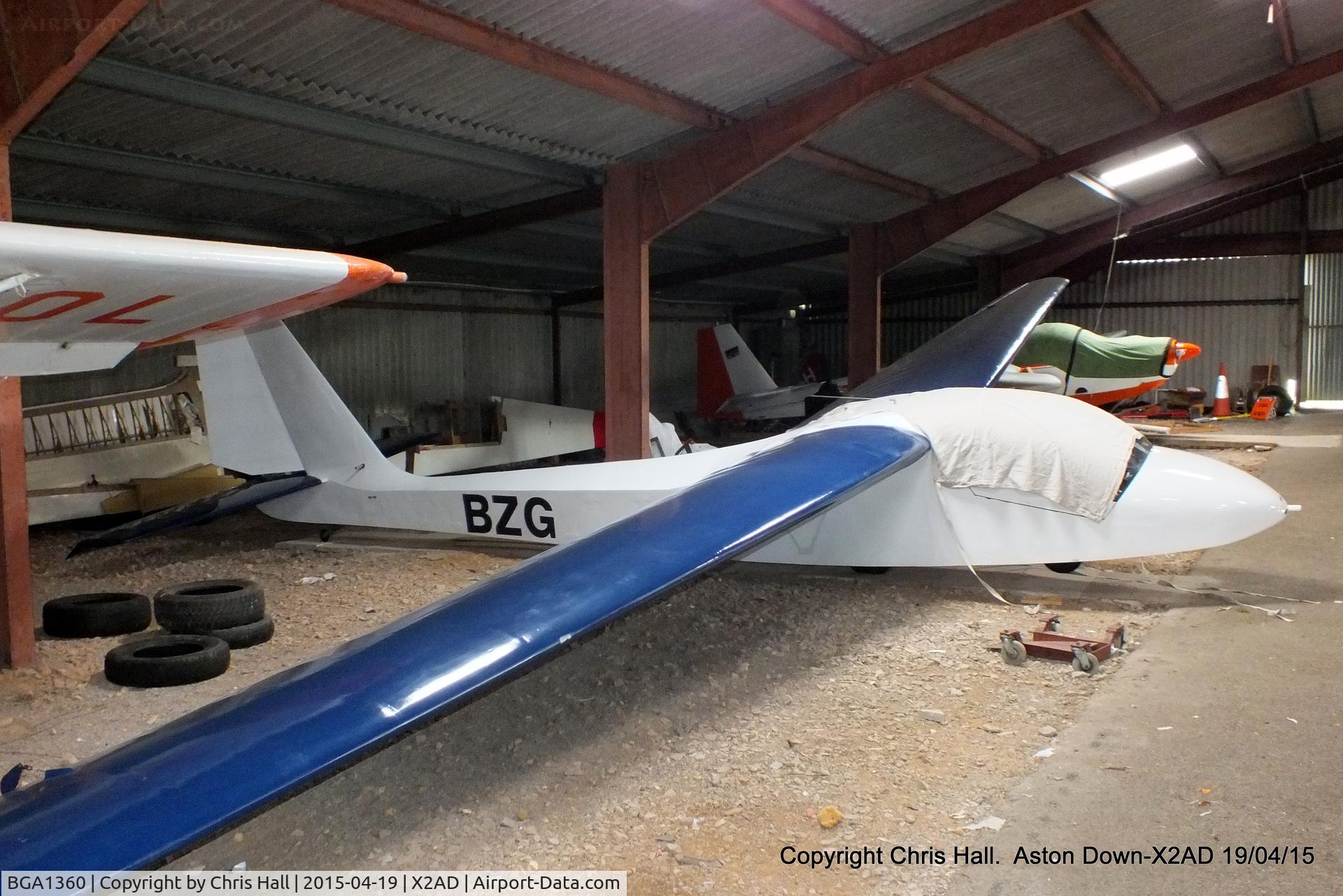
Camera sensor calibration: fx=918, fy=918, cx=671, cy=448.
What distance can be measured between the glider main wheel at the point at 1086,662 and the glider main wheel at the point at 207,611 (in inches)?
199

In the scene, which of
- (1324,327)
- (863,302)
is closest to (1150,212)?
(1324,327)

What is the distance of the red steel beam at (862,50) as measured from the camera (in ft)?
24.6

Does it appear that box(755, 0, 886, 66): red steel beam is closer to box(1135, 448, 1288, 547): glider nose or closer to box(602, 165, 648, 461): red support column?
box(602, 165, 648, 461): red support column

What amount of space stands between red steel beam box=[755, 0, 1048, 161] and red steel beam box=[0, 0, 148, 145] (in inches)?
178

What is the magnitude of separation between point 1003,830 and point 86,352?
3776mm

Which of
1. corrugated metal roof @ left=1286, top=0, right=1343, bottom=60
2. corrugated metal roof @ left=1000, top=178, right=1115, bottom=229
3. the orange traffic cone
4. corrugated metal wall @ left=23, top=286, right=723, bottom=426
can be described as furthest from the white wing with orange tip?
the orange traffic cone

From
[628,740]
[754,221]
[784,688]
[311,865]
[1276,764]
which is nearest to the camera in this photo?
[311,865]

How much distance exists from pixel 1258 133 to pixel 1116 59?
32.6 ft

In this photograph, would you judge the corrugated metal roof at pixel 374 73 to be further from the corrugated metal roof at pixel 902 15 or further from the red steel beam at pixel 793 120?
the corrugated metal roof at pixel 902 15

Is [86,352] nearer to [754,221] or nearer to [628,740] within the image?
[628,740]

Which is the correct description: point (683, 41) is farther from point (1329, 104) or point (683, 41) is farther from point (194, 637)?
point (1329, 104)

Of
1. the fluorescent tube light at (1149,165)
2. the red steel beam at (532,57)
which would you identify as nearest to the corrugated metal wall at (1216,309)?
the fluorescent tube light at (1149,165)

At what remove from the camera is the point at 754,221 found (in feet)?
50.0

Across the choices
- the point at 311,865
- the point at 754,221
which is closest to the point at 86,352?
the point at 311,865
